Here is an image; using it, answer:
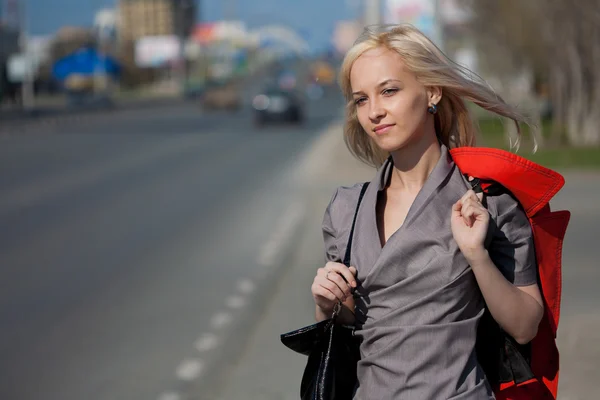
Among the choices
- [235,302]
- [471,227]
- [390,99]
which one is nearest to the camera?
[471,227]

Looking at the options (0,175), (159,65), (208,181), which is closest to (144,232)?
(208,181)

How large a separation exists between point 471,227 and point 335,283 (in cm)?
35

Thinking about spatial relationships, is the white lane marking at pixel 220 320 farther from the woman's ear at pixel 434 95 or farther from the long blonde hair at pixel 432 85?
the woman's ear at pixel 434 95

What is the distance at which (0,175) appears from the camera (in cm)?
2306

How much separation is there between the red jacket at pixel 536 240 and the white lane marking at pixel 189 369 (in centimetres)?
447

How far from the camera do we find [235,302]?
9773 mm

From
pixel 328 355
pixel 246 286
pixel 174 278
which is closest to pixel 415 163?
pixel 328 355

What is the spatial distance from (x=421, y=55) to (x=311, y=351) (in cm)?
78

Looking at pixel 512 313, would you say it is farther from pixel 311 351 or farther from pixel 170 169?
pixel 170 169

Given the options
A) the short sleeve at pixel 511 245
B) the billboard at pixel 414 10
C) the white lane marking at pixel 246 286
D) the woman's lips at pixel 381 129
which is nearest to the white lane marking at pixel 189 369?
the white lane marking at pixel 246 286

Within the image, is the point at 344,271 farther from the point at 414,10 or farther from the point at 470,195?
the point at 414,10

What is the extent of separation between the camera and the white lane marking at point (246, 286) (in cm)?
1031

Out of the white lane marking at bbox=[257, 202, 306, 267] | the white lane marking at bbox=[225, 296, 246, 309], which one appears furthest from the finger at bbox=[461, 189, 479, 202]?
the white lane marking at bbox=[257, 202, 306, 267]

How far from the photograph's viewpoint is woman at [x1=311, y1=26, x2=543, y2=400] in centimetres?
266
